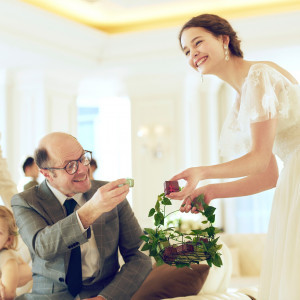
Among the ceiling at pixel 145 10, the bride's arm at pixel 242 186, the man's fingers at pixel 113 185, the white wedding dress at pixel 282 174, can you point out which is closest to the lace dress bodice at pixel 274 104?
the white wedding dress at pixel 282 174

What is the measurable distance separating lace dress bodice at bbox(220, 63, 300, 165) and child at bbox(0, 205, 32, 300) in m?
1.27

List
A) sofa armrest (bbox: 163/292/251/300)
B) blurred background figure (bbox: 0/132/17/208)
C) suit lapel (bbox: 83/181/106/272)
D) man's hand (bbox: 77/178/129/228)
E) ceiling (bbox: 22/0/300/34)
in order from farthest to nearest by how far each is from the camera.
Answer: ceiling (bbox: 22/0/300/34)
blurred background figure (bbox: 0/132/17/208)
sofa armrest (bbox: 163/292/251/300)
suit lapel (bbox: 83/181/106/272)
man's hand (bbox: 77/178/129/228)

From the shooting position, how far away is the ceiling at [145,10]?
24.8ft

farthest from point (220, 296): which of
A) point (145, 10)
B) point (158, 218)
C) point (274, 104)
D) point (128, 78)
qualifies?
point (128, 78)

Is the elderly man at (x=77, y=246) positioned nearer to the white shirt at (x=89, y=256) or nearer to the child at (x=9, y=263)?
the white shirt at (x=89, y=256)

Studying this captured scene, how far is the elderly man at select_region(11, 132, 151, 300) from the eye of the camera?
7.20 feet

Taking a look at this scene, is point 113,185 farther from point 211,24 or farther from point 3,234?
point 3,234

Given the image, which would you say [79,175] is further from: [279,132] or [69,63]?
[69,63]

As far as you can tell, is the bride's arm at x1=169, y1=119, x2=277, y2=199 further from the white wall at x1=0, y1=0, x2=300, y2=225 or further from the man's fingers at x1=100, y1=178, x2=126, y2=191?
the white wall at x1=0, y1=0, x2=300, y2=225

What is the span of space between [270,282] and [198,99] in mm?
7118

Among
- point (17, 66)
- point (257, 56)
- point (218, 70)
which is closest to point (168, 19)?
point (257, 56)

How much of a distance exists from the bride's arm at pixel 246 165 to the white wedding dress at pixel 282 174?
47 millimetres

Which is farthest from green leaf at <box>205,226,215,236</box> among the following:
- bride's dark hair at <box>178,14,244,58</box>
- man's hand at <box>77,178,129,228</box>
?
bride's dark hair at <box>178,14,244,58</box>

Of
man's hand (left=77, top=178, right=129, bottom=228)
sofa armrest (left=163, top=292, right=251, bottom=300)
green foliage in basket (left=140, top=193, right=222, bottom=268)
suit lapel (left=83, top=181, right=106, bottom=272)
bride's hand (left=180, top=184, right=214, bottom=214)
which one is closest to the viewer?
man's hand (left=77, top=178, right=129, bottom=228)
